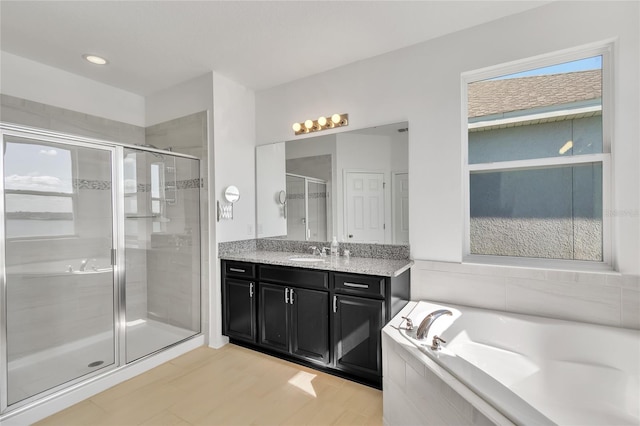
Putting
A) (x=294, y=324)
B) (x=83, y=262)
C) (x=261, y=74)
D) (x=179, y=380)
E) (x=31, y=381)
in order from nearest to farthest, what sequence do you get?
1. (x=31, y=381)
2. (x=179, y=380)
3. (x=294, y=324)
4. (x=83, y=262)
5. (x=261, y=74)

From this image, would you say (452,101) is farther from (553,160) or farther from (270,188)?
(270,188)

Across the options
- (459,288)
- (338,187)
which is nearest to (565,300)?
(459,288)

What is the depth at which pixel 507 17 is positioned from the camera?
7.06 ft

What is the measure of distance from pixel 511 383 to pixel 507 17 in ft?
7.89

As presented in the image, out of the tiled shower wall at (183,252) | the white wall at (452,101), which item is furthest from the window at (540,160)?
the tiled shower wall at (183,252)

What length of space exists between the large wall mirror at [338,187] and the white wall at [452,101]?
13 centimetres

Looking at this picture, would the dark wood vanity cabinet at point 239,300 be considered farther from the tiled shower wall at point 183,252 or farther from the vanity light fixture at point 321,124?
the vanity light fixture at point 321,124

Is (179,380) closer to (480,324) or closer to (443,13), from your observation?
(480,324)

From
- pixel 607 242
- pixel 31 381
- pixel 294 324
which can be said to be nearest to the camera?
pixel 607 242

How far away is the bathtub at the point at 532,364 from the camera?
4.27 ft

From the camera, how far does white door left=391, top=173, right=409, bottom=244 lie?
8.41 feet

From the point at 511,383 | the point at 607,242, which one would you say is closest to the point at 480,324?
the point at 511,383

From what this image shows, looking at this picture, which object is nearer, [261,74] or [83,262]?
[83,262]

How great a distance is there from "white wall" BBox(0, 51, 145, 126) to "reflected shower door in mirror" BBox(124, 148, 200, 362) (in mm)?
926
